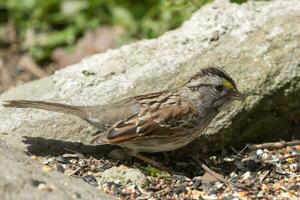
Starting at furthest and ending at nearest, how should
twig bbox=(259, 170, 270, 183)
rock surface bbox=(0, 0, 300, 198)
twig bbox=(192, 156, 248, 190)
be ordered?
rock surface bbox=(0, 0, 300, 198) → twig bbox=(259, 170, 270, 183) → twig bbox=(192, 156, 248, 190)

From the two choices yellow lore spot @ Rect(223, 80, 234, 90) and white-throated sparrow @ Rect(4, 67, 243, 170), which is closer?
white-throated sparrow @ Rect(4, 67, 243, 170)

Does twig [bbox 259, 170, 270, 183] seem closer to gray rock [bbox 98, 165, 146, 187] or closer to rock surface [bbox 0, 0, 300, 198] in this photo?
rock surface [bbox 0, 0, 300, 198]

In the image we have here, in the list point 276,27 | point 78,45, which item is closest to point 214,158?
point 276,27

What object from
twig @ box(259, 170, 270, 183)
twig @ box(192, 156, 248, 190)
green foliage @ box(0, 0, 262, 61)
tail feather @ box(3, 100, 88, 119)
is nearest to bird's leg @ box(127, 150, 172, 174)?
twig @ box(192, 156, 248, 190)

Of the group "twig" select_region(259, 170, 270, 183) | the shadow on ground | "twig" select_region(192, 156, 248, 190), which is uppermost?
the shadow on ground

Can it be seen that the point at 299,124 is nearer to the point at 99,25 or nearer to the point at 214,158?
the point at 214,158

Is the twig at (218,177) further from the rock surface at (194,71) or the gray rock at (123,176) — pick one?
the gray rock at (123,176)

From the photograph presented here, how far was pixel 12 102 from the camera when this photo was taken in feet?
17.0

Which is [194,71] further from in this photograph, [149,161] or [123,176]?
[123,176]

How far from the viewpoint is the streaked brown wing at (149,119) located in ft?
16.5

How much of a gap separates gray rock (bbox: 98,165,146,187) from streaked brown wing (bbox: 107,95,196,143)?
0.21 m

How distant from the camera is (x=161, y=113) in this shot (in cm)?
512

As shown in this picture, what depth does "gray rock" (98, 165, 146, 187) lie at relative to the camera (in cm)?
497

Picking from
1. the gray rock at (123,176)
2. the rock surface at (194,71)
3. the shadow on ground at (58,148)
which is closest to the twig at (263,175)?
the rock surface at (194,71)
